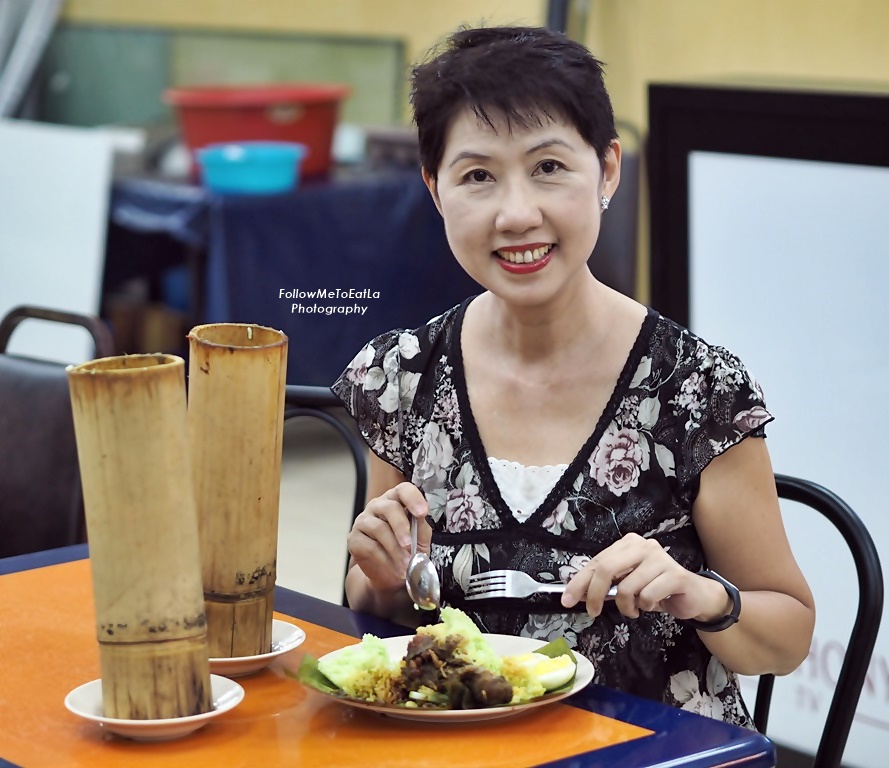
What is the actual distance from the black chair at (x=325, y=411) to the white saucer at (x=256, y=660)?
0.36m

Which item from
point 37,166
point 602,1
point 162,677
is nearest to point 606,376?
point 162,677

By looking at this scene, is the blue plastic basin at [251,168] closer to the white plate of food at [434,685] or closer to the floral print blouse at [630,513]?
the floral print blouse at [630,513]

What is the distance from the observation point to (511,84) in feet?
4.29

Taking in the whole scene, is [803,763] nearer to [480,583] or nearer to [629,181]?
[480,583]

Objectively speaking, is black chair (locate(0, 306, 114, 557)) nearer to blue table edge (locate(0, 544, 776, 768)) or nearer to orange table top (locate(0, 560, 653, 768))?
orange table top (locate(0, 560, 653, 768))

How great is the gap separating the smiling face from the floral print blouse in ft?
0.51

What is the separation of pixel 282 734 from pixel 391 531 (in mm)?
255

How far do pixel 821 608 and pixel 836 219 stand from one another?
2.00 ft

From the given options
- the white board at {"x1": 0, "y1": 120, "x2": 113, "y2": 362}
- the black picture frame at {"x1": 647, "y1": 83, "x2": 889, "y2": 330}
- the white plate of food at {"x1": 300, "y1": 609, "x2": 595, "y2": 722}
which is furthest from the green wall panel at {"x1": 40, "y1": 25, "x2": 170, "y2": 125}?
the white plate of food at {"x1": 300, "y1": 609, "x2": 595, "y2": 722}

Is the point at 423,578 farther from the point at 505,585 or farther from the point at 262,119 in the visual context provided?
the point at 262,119

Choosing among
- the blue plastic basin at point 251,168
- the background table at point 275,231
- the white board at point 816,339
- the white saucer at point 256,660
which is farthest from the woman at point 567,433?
the blue plastic basin at point 251,168

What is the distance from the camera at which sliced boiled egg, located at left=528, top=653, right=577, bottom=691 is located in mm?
1073

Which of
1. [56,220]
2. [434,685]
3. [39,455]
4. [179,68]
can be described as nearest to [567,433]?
[434,685]

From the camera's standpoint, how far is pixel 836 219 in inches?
84.2
